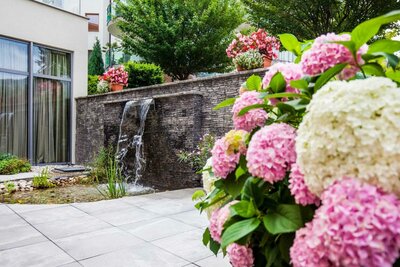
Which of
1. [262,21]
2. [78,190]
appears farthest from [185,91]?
[262,21]

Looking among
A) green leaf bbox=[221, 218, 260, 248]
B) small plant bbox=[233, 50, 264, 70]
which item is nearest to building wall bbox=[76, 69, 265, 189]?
small plant bbox=[233, 50, 264, 70]

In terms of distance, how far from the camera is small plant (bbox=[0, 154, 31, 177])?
666 cm

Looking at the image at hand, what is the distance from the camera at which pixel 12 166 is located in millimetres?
6773

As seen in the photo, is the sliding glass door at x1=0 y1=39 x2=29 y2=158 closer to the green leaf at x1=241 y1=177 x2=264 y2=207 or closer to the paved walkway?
the paved walkway

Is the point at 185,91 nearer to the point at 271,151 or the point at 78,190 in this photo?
the point at 78,190

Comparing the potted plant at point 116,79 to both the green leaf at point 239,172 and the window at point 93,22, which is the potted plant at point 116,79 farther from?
the window at point 93,22

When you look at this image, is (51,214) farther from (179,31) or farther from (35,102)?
(179,31)

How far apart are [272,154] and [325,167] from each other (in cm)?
16

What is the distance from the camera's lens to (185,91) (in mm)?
5922

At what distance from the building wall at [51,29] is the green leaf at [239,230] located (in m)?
8.35

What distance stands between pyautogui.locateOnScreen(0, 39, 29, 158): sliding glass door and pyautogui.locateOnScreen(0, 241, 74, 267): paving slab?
20.2 feet

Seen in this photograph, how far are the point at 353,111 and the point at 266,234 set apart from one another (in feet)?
1.31

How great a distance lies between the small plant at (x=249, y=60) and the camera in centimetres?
494

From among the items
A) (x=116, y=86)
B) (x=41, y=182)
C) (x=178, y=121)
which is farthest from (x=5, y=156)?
(x=178, y=121)
